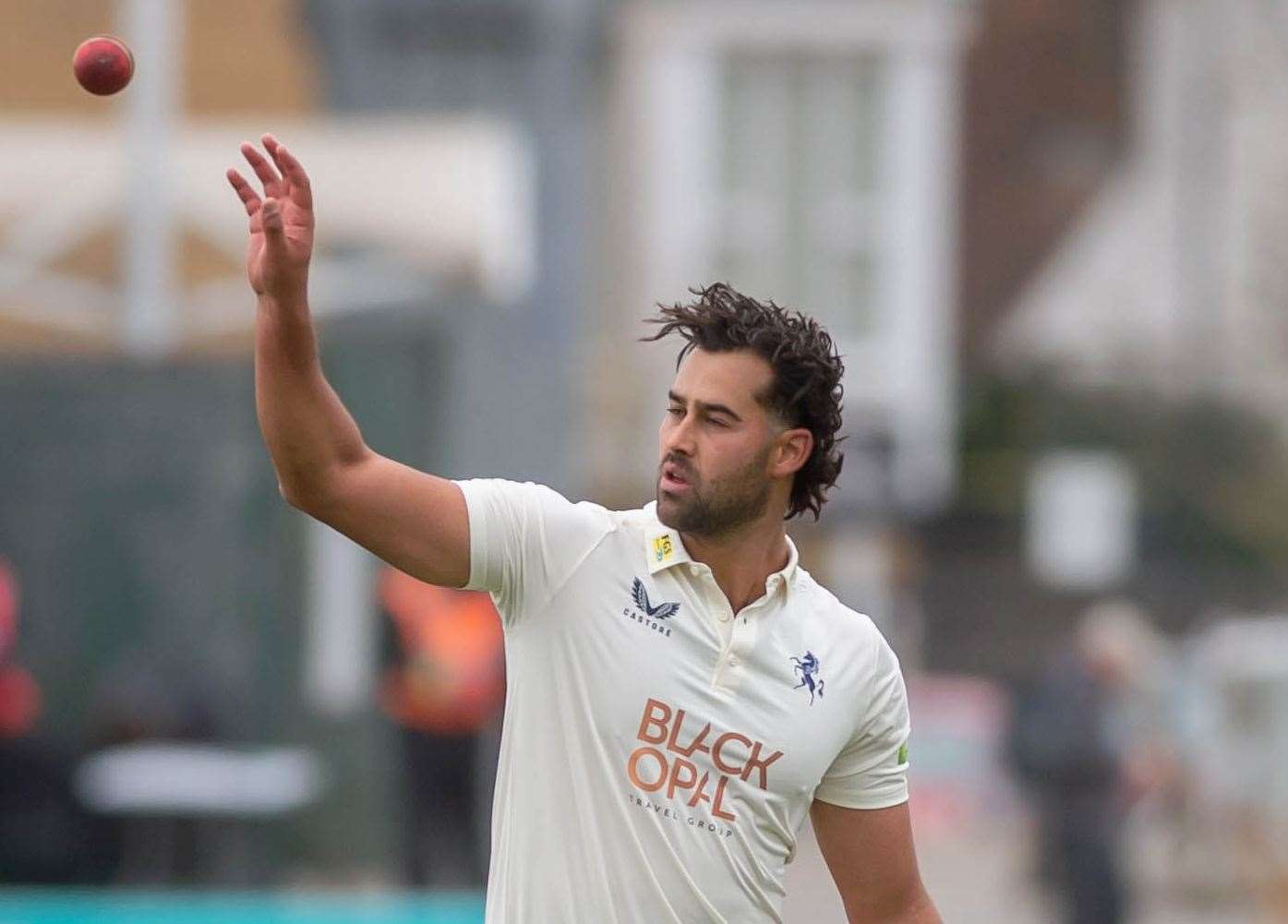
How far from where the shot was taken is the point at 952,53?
98.6 ft

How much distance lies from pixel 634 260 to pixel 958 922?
17346mm

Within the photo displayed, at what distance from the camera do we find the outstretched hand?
379 cm

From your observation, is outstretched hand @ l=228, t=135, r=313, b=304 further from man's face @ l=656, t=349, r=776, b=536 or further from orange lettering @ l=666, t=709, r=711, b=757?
orange lettering @ l=666, t=709, r=711, b=757

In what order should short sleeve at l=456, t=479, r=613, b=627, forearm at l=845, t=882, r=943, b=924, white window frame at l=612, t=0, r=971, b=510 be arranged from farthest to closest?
white window frame at l=612, t=0, r=971, b=510 < forearm at l=845, t=882, r=943, b=924 < short sleeve at l=456, t=479, r=613, b=627

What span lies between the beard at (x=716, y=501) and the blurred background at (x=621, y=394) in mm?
5517

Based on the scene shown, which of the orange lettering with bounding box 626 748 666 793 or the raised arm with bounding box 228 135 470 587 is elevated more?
the raised arm with bounding box 228 135 470 587

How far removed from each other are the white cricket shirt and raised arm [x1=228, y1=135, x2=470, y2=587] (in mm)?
129

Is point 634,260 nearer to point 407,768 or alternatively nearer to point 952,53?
point 952,53

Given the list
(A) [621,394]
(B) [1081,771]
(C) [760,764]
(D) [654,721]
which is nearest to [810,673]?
(C) [760,764]

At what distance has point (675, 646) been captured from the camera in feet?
14.0

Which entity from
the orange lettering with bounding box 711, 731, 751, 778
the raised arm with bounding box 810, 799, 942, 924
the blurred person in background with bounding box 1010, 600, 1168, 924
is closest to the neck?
the orange lettering with bounding box 711, 731, 751, 778

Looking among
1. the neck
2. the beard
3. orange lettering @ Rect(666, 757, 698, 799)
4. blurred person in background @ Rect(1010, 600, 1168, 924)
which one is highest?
the beard

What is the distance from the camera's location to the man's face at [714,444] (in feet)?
13.9

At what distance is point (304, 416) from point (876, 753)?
4.18ft
